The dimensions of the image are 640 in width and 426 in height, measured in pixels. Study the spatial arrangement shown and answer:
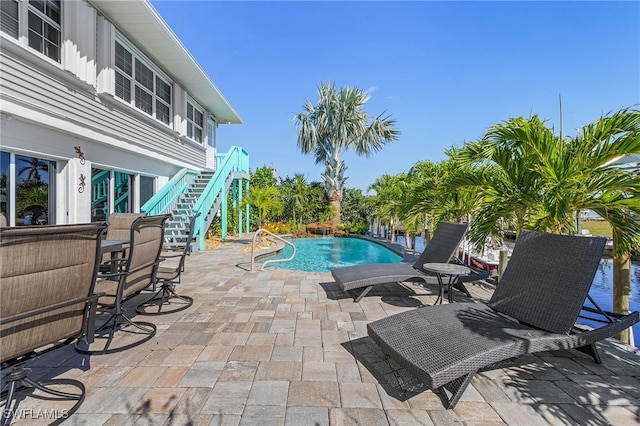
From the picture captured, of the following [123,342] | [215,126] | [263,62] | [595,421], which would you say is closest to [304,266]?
[123,342]

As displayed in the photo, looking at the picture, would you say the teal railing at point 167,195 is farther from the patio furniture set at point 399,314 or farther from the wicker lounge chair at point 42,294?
the wicker lounge chair at point 42,294

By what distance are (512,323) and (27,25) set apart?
8.44 m

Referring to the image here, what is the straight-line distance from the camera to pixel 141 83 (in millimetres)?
9086

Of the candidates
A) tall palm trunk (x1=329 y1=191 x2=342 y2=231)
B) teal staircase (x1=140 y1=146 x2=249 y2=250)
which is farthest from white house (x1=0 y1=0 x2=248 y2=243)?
tall palm trunk (x1=329 y1=191 x2=342 y2=231)

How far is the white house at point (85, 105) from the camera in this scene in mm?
5402

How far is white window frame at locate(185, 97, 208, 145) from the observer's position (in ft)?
40.4

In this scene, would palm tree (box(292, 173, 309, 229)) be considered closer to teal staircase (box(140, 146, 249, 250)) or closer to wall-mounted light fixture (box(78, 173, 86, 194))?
teal staircase (box(140, 146, 249, 250))

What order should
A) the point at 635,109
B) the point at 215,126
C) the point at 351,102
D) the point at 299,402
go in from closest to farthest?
the point at 299,402
the point at 635,109
the point at 215,126
the point at 351,102

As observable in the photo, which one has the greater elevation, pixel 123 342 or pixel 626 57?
pixel 626 57

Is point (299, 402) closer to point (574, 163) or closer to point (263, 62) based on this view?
point (574, 163)

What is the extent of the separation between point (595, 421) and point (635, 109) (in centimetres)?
330

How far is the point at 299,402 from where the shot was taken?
213cm

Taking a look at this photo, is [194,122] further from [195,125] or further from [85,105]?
[85,105]

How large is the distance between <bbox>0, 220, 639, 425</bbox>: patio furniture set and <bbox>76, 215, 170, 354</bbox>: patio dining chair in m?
0.01
